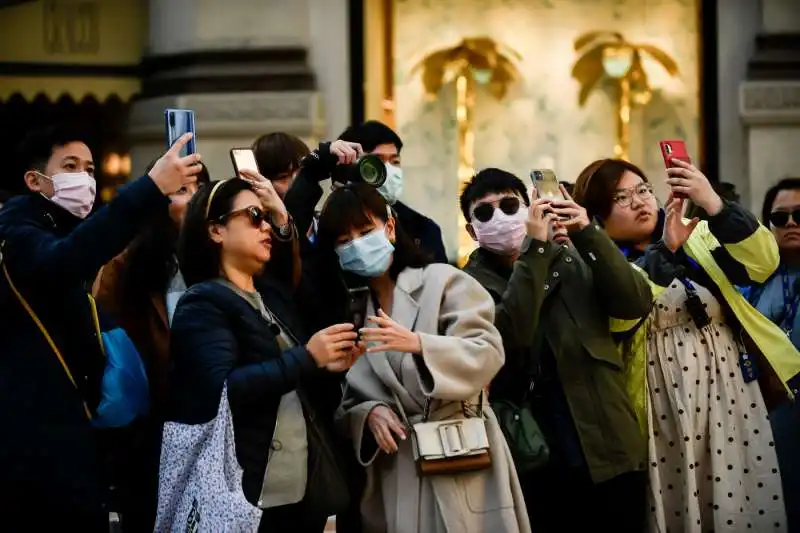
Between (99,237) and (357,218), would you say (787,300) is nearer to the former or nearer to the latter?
(357,218)

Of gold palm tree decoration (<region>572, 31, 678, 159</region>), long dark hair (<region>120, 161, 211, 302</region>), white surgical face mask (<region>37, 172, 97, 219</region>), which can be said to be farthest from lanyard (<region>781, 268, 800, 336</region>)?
gold palm tree decoration (<region>572, 31, 678, 159</region>)

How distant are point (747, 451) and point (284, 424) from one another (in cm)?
214

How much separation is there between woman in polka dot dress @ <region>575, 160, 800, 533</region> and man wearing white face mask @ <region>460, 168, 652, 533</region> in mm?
181

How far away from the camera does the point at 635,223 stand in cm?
615

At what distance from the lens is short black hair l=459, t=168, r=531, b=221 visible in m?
5.80

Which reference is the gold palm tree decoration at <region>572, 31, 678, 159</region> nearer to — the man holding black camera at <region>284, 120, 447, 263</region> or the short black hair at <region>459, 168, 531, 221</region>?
the man holding black camera at <region>284, 120, 447, 263</region>

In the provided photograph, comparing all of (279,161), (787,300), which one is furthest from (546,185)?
(787,300)

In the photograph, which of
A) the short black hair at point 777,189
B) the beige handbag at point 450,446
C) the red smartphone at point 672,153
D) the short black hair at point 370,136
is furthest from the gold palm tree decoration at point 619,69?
the beige handbag at point 450,446

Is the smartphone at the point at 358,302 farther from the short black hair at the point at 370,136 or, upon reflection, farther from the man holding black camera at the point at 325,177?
the short black hair at the point at 370,136

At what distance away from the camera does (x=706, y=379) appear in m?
5.89

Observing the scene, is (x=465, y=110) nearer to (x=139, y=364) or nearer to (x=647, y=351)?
(x=647, y=351)

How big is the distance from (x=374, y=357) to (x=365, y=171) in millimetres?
914

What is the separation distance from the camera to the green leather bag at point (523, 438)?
5418mm

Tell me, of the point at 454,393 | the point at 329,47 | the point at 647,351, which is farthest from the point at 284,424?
the point at 329,47
